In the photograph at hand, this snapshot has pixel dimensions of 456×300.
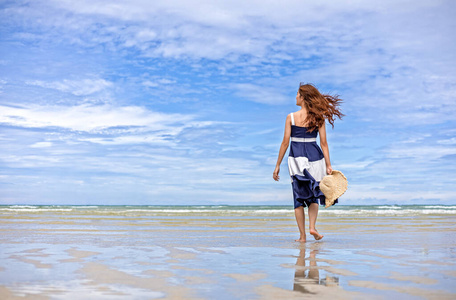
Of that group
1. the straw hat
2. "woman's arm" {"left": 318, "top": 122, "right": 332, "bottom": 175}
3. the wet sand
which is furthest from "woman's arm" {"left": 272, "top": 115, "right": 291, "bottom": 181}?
the wet sand

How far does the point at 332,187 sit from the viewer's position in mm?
5980

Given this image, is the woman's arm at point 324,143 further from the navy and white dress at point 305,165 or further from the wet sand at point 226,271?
the wet sand at point 226,271

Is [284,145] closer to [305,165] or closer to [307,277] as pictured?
[305,165]

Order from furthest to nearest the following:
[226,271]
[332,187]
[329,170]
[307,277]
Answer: [329,170] → [332,187] → [226,271] → [307,277]

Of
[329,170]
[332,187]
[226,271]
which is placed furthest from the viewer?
[329,170]

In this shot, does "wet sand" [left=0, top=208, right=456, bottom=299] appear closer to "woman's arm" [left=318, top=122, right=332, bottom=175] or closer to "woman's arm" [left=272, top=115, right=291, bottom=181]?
"woman's arm" [left=272, top=115, right=291, bottom=181]

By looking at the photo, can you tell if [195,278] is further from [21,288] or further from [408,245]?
[408,245]

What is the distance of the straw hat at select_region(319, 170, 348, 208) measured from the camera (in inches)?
235

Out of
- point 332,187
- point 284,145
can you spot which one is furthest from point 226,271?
point 284,145

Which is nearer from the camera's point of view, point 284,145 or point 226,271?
point 226,271

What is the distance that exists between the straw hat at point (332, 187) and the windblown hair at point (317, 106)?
0.71 m

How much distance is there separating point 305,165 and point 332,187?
1.53 ft

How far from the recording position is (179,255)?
182 inches

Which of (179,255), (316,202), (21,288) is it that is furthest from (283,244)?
(21,288)
